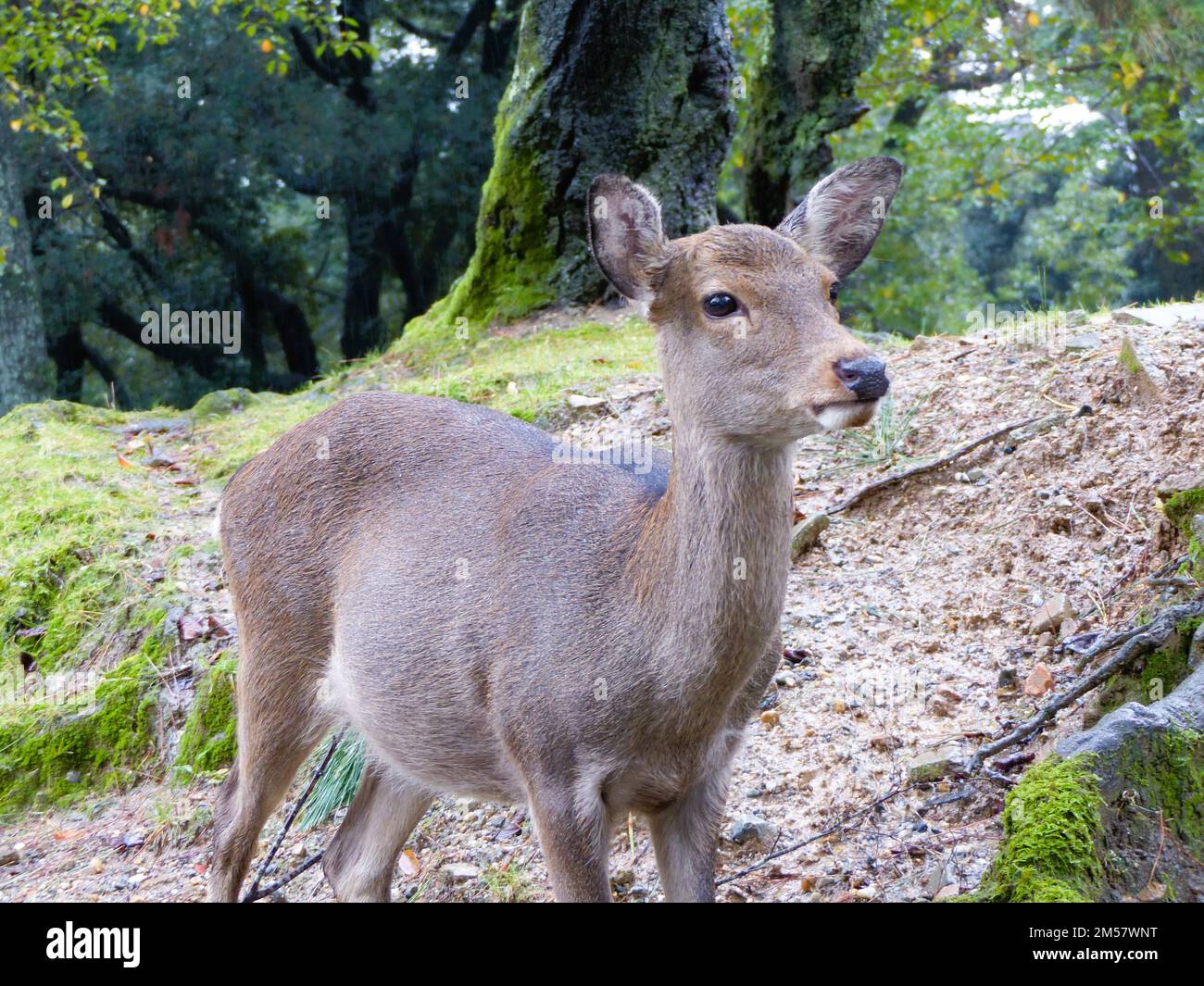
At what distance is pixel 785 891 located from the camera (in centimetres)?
430

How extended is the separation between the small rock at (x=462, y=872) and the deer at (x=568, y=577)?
1.52 ft

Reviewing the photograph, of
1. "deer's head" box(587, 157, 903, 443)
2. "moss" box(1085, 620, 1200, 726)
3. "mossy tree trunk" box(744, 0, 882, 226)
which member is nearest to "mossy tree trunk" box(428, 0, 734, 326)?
"mossy tree trunk" box(744, 0, 882, 226)

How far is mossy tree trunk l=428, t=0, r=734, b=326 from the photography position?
9023mm

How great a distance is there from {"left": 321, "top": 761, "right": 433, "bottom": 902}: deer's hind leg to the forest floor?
45 cm

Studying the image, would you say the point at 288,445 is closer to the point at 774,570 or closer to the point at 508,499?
the point at 508,499

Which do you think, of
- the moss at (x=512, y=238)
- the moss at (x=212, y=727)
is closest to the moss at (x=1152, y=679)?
the moss at (x=212, y=727)

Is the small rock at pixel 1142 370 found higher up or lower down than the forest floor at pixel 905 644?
higher up

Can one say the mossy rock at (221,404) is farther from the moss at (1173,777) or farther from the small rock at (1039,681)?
the moss at (1173,777)

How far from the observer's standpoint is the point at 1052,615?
15.9 feet

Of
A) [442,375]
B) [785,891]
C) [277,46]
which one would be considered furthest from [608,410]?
[277,46]

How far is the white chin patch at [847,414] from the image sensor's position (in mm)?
3135

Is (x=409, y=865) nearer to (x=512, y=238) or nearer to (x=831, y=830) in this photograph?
(x=831, y=830)

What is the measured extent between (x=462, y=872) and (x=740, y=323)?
2572 millimetres
